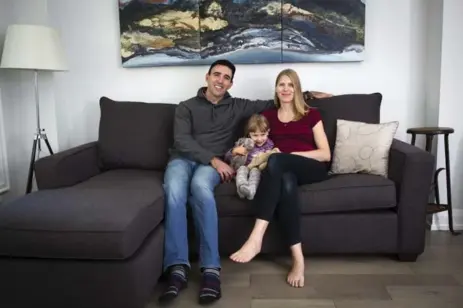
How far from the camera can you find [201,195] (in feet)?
7.09

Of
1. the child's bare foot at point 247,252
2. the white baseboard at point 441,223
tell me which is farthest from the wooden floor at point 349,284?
the white baseboard at point 441,223

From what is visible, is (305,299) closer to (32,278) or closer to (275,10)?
(32,278)

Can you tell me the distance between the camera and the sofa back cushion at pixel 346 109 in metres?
2.73

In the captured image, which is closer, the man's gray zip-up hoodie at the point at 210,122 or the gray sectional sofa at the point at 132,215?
the gray sectional sofa at the point at 132,215

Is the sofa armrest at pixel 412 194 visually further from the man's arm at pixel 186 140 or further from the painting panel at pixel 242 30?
the painting panel at pixel 242 30

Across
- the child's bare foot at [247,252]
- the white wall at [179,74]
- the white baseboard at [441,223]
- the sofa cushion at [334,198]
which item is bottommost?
the white baseboard at [441,223]

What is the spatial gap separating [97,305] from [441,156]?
95.0 inches

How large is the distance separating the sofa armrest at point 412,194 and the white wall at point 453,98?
0.73m

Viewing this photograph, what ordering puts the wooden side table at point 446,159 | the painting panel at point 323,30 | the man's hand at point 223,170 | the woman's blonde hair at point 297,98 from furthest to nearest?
the painting panel at point 323,30 < the wooden side table at point 446,159 < the woman's blonde hair at point 297,98 < the man's hand at point 223,170

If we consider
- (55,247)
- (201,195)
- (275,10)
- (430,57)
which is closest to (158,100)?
(275,10)

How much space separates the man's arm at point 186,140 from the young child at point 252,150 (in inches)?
5.9

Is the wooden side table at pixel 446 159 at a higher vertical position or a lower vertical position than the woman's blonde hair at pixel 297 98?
lower

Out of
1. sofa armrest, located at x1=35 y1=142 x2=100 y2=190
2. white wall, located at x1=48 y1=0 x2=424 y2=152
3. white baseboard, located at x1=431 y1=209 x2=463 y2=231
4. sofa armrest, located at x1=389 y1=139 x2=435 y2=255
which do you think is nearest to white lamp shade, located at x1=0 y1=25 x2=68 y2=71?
white wall, located at x1=48 y1=0 x2=424 y2=152

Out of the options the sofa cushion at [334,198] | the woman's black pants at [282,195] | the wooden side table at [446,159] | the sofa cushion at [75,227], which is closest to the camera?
the sofa cushion at [75,227]
